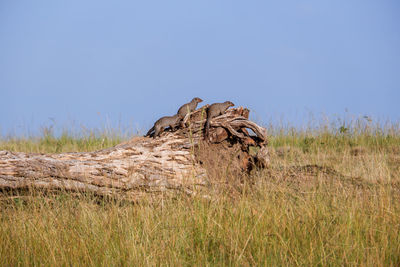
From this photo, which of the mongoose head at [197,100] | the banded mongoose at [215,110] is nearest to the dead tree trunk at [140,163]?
the banded mongoose at [215,110]

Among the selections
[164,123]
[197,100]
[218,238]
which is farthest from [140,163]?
[218,238]

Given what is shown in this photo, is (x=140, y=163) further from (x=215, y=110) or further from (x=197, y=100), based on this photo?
(x=197, y=100)

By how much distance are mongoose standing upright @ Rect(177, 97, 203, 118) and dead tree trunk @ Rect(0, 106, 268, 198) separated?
0.15 meters

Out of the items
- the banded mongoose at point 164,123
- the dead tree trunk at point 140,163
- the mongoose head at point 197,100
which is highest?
the mongoose head at point 197,100

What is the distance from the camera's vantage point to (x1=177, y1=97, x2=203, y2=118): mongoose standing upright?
26.7ft

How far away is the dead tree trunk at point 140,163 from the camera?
21.4 feet

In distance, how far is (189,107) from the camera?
26.9 feet

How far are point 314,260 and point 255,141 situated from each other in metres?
4.44

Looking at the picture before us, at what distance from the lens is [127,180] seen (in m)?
6.68

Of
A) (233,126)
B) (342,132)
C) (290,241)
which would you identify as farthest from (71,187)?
(342,132)

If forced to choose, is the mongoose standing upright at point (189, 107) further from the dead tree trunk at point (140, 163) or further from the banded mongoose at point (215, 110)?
the banded mongoose at point (215, 110)

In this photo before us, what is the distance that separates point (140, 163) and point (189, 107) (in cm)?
178

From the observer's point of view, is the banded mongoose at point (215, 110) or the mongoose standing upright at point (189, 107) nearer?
the banded mongoose at point (215, 110)

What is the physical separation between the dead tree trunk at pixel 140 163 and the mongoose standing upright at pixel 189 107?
0.49 feet
